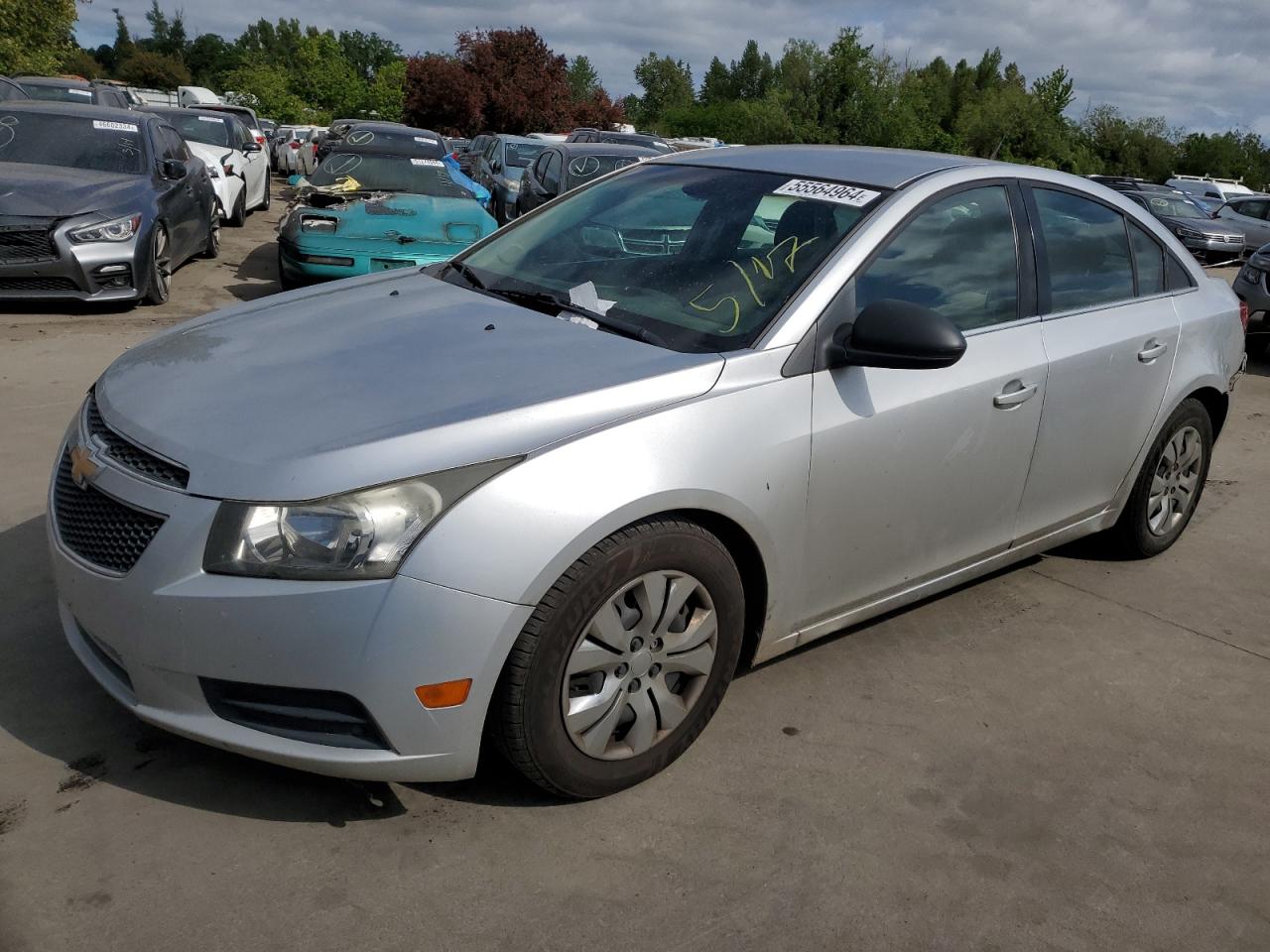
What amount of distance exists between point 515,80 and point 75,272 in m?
43.0

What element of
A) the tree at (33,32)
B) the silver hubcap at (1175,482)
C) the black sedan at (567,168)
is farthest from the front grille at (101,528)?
the tree at (33,32)

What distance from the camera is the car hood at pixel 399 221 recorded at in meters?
9.16

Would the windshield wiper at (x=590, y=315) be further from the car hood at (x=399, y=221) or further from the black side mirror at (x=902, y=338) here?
the car hood at (x=399, y=221)

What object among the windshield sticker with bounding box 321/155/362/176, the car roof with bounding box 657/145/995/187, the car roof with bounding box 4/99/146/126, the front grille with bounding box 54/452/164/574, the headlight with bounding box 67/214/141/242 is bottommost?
the headlight with bounding box 67/214/141/242

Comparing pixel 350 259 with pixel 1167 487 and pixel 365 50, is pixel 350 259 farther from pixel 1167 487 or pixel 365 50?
pixel 365 50

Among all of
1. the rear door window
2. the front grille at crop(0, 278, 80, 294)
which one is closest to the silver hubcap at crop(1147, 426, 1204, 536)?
the rear door window

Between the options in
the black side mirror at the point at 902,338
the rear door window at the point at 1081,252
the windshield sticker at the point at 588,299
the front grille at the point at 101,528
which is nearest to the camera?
the front grille at the point at 101,528

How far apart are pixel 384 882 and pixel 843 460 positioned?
64.6 inches

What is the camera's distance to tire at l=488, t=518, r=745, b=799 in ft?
8.50

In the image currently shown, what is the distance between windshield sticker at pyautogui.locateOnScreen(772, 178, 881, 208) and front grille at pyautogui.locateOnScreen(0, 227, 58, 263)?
6670 mm

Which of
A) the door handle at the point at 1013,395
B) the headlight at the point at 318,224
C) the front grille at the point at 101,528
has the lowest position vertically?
the headlight at the point at 318,224

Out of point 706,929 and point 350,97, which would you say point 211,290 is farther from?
point 350,97

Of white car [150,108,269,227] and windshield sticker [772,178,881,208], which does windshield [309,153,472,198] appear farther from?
windshield sticker [772,178,881,208]

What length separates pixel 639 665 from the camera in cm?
283
